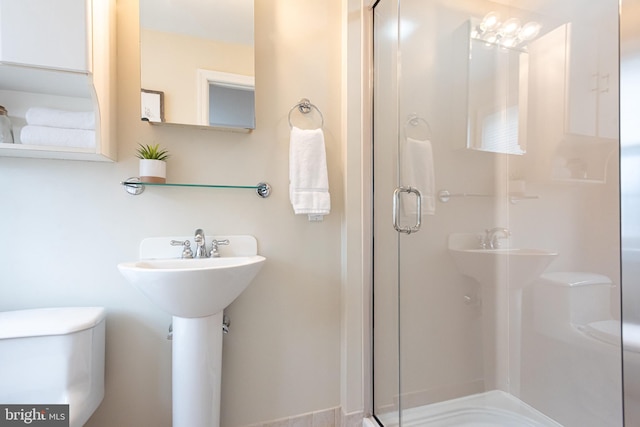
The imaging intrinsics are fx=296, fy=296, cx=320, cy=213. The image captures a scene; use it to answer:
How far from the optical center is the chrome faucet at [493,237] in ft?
4.16

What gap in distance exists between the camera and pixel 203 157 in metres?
1.30

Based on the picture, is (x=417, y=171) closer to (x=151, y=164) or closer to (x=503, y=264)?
(x=503, y=264)

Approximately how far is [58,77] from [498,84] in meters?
1.69

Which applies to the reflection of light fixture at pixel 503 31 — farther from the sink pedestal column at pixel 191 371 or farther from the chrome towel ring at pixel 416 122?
the sink pedestal column at pixel 191 371

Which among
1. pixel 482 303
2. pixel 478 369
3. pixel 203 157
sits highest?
pixel 203 157

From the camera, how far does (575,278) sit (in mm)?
976

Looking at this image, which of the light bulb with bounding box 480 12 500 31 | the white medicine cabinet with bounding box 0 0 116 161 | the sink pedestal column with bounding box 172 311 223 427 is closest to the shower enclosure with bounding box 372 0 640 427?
the light bulb with bounding box 480 12 500 31

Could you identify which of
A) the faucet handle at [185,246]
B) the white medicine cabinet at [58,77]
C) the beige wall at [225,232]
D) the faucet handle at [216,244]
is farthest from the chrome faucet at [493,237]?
the white medicine cabinet at [58,77]

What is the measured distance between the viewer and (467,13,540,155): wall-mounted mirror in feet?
3.96

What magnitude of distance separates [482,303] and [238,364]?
1137 mm

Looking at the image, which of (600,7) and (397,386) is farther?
(397,386)

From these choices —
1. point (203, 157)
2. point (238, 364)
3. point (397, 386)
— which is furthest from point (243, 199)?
point (397, 386)

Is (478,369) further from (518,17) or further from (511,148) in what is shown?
(518,17)

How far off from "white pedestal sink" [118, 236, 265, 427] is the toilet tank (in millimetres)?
1072
